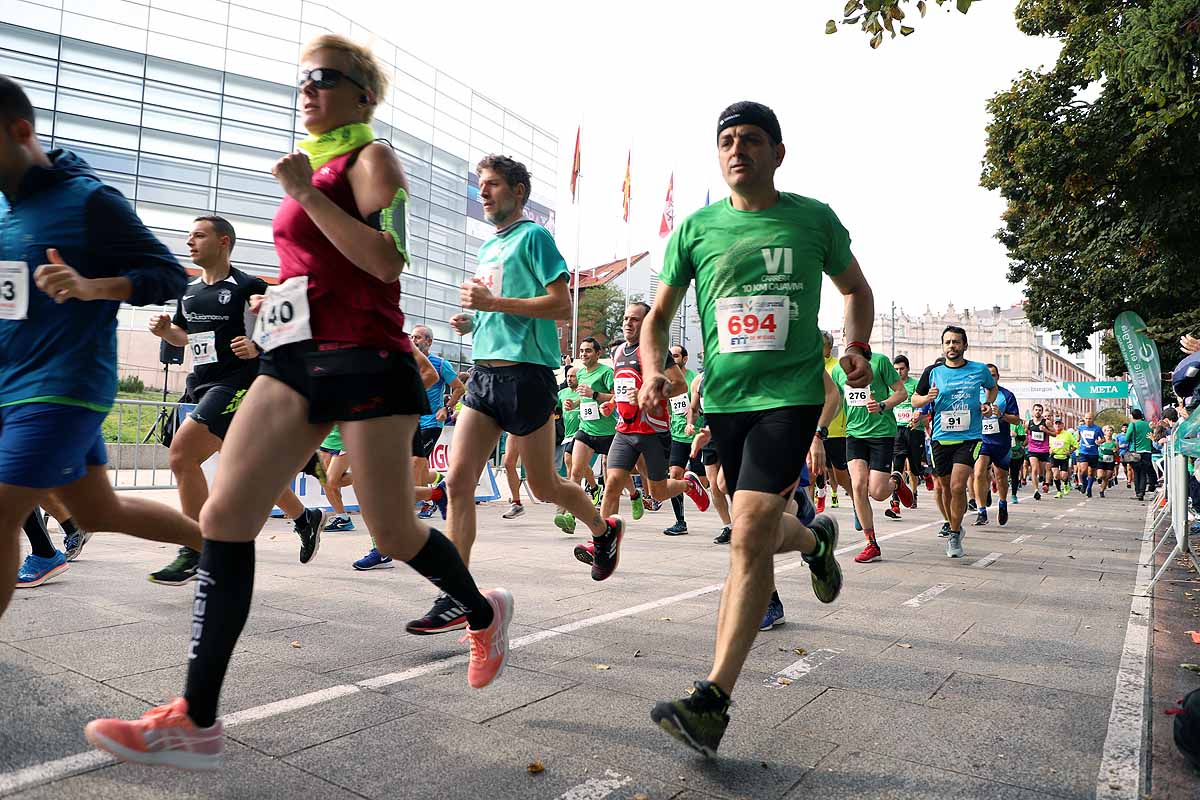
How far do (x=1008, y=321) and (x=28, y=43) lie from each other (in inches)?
4687

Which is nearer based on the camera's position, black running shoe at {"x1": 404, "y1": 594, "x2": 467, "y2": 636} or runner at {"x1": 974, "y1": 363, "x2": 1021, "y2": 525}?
black running shoe at {"x1": 404, "y1": 594, "x2": 467, "y2": 636}

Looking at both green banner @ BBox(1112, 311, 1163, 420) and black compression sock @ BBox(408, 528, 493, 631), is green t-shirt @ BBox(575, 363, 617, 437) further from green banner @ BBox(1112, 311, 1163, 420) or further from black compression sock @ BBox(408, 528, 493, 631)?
black compression sock @ BBox(408, 528, 493, 631)

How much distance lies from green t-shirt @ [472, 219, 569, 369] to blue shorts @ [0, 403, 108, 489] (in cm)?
176

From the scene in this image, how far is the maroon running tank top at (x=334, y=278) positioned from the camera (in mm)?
2469

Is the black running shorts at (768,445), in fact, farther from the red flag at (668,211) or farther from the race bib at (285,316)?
the red flag at (668,211)

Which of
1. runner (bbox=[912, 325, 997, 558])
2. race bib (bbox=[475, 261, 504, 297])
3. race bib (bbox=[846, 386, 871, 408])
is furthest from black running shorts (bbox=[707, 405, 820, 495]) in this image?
runner (bbox=[912, 325, 997, 558])

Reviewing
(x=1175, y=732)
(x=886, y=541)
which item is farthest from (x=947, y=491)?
(x=1175, y=732)

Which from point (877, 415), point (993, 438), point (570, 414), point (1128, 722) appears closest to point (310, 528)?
point (1128, 722)

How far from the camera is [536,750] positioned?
8.60 feet

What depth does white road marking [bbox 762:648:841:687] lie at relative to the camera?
3.49 metres

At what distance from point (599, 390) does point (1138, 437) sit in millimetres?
16601

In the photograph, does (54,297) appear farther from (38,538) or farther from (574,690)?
(38,538)

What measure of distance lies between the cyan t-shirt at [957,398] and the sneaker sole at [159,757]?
8.27m

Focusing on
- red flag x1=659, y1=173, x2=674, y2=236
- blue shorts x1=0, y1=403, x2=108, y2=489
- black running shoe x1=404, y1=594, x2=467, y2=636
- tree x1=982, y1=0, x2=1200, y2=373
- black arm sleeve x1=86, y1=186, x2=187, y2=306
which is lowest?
black running shoe x1=404, y1=594, x2=467, y2=636
